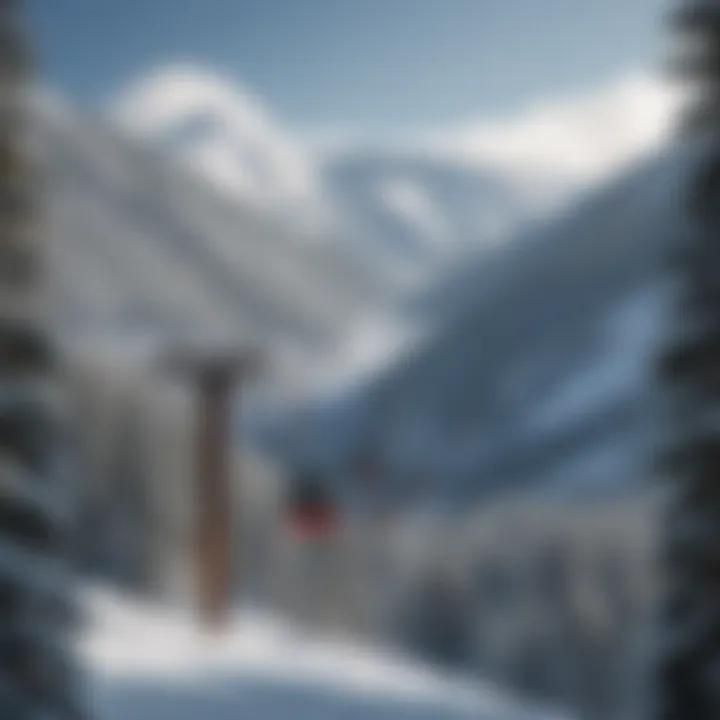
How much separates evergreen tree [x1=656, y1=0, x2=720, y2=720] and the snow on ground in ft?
17.6

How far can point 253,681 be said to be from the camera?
16297 mm

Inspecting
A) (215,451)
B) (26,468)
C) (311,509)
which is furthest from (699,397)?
(215,451)

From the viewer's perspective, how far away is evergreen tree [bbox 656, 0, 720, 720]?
34.2ft

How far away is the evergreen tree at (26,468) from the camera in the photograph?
10664 millimetres

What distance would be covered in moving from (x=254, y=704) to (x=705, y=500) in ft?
20.9

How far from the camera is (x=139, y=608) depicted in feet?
64.0

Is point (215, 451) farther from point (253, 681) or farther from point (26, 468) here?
point (26, 468)

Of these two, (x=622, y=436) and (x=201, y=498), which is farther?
(x=622, y=436)

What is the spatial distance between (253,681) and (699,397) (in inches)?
273

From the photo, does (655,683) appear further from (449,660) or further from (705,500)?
(449,660)

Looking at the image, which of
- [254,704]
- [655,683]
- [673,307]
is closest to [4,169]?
[673,307]

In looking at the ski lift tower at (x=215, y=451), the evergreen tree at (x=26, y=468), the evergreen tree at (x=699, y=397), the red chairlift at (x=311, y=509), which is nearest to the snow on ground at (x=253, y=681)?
the ski lift tower at (x=215, y=451)

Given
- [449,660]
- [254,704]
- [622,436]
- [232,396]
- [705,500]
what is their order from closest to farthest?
1. [705,500]
2. [254,704]
3. [232,396]
4. [449,660]
5. [622,436]

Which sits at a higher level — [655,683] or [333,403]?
[333,403]
